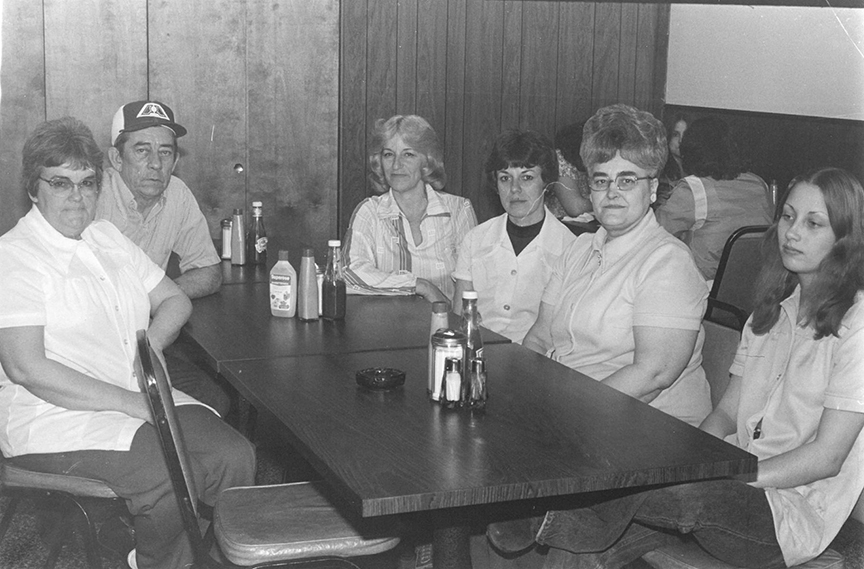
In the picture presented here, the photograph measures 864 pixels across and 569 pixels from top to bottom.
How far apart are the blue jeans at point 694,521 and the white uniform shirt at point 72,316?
1.07m

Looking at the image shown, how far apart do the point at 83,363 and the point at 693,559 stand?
4.91 ft

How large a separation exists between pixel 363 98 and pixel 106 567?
9.87 feet

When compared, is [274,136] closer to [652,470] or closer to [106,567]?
[106,567]

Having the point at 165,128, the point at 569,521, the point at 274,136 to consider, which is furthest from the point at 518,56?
the point at 569,521

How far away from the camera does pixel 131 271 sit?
8.40 feet

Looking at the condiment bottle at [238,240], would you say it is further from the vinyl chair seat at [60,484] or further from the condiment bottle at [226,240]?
the vinyl chair seat at [60,484]

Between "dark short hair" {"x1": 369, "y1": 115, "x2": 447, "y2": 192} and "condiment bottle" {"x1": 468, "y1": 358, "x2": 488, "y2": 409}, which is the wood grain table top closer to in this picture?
"condiment bottle" {"x1": 468, "y1": 358, "x2": 488, "y2": 409}

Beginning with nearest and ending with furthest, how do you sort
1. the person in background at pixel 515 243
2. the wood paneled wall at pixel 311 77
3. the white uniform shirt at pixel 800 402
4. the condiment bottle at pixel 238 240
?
the white uniform shirt at pixel 800 402
the person in background at pixel 515 243
the condiment bottle at pixel 238 240
the wood paneled wall at pixel 311 77

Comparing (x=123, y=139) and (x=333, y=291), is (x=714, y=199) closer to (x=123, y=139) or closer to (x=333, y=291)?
(x=333, y=291)

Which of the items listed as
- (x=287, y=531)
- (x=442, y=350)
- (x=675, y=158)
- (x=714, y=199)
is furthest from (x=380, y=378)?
(x=675, y=158)

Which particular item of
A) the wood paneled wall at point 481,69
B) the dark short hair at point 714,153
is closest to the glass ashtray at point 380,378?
the dark short hair at point 714,153

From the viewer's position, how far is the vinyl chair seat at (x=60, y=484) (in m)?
2.18

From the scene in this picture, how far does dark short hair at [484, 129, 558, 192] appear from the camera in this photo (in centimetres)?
312

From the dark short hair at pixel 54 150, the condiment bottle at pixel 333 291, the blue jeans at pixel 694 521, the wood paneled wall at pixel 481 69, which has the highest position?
the wood paneled wall at pixel 481 69
